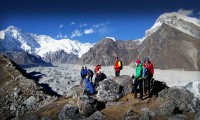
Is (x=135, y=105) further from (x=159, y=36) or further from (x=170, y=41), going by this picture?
(x=159, y=36)

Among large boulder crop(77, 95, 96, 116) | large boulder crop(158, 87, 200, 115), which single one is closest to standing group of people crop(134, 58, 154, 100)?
large boulder crop(158, 87, 200, 115)

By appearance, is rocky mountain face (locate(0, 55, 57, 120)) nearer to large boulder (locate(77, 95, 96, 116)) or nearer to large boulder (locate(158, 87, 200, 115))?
large boulder (locate(77, 95, 96, 116))

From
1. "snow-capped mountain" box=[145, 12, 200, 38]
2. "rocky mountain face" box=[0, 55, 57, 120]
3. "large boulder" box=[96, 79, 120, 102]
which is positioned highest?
"snow-capped mountain" box=[145, 12, 200, 38]

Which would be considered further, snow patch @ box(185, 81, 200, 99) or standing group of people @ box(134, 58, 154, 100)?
snow patch @ box(185, 81, 200, 99)

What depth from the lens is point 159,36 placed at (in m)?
158

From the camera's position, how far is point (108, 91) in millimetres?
21500

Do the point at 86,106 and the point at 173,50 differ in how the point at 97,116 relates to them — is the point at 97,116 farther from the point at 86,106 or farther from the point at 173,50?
the point at 173,50

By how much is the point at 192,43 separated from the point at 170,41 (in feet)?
41.9

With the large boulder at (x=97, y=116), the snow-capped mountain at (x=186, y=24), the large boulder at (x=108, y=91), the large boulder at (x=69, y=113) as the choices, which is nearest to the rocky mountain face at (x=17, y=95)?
the large boulder at (x=108, y=91)

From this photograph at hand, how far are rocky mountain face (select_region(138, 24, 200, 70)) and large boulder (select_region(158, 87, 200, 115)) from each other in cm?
10769

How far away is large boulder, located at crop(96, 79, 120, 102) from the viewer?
2116cm

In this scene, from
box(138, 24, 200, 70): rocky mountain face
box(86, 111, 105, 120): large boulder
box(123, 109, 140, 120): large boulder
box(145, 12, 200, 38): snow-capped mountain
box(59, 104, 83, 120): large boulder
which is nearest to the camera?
box(123, 109, 140, 120): large boulder

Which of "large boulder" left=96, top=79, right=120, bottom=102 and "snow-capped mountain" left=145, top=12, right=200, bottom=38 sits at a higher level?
"snow-capped mountain" left=145, top=12, right=200, bottom=38

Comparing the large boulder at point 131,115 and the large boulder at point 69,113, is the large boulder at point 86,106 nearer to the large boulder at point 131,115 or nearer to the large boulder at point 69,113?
the large boulder at point 69,113
